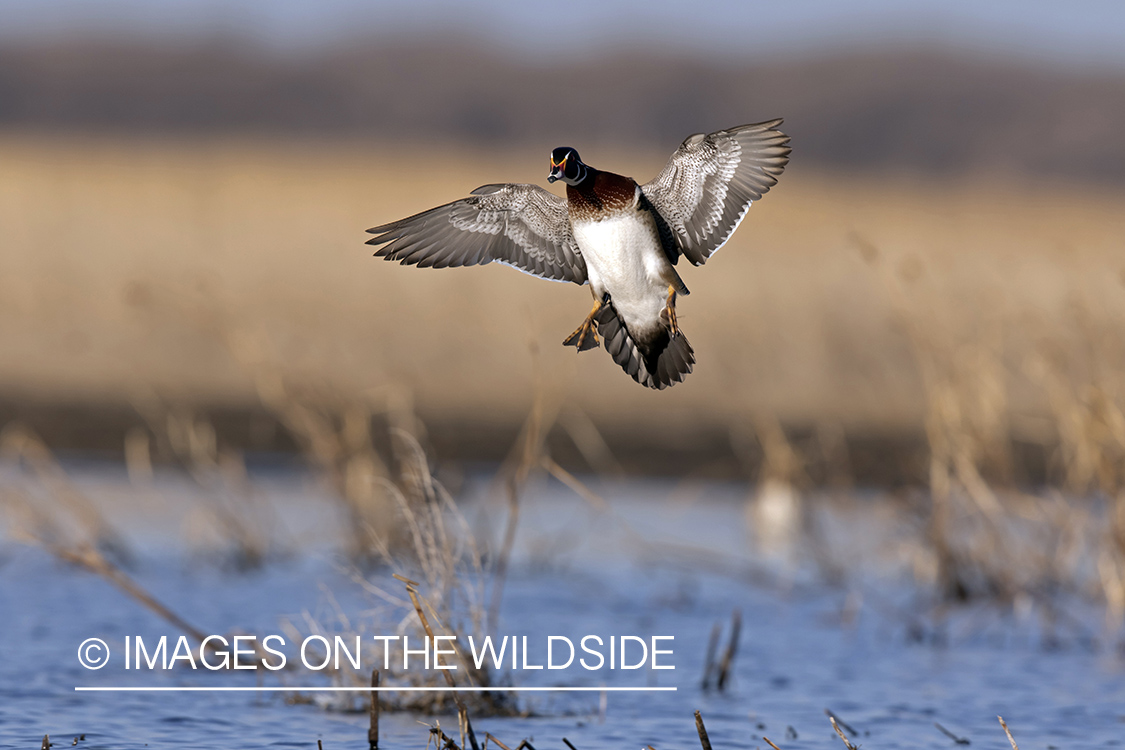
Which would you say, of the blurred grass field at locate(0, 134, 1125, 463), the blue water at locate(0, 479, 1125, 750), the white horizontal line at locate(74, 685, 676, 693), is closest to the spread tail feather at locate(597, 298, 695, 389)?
the blue water at locate(0, 479, 1125, 750)

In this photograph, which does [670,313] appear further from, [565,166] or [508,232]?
[508,232]

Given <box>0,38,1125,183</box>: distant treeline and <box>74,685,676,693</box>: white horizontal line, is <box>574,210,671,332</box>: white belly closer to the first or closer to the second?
<box>74,685,676,693</box>: white horizontal line

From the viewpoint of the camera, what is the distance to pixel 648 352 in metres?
3.21

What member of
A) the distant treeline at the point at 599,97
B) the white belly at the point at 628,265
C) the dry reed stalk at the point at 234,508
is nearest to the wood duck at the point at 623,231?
the white belly at the point at 628,265

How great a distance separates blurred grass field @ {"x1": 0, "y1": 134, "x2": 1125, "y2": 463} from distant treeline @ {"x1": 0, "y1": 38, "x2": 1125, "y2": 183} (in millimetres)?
41524

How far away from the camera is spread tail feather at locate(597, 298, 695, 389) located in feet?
10.4

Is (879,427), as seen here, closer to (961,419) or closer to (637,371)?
(961,419)

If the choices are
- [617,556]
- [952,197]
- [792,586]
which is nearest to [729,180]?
[792,586]

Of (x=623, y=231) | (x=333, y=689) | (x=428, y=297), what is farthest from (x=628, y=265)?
(x=428, y=297)

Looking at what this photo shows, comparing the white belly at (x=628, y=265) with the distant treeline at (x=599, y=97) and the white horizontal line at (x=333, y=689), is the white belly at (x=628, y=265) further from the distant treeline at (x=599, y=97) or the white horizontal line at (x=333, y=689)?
the distant treeline at (x=599, y=97)

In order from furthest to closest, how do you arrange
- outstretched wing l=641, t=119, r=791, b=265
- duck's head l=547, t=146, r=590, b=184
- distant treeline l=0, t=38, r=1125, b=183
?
distant treeline l=0, t=38, r=1125, b=183, outstretched wing l=641, t=119, r=791, b=265, duck's head l=547, t=146, r=590, b=184

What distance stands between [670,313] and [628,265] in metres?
0.14

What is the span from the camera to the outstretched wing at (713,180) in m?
3.41

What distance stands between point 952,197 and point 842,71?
5789cm
